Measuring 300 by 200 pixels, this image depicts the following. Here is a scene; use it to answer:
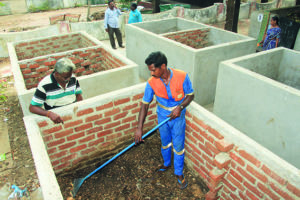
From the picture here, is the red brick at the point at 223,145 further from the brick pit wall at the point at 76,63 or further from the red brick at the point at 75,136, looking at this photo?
the brick pit wall at the point at 76,63

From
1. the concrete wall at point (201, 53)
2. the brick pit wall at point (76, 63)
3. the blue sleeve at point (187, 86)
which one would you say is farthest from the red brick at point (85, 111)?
the concrete wall at point (201, 53)

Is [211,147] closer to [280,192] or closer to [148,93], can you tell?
[280,192]

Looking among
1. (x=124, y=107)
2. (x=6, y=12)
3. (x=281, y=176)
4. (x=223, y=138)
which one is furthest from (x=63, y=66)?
(x=6, y=12)

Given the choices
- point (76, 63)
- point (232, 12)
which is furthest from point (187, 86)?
point (232, 12)

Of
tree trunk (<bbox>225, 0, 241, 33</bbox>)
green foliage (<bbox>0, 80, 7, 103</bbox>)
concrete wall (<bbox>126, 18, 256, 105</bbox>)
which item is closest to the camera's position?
concrete wall (<bbox>126, 18, 256, 105</bbox>)

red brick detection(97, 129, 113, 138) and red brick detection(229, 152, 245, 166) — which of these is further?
red brick detection(97, 129, 113, 138)

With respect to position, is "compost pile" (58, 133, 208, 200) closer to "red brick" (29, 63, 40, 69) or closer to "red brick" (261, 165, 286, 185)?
"red brick" (261, 165, 286, 185)

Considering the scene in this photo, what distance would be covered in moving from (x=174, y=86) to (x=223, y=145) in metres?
0.91

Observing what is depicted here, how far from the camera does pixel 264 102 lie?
3.79 m

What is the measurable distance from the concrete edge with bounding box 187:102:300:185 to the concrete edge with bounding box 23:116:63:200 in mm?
1824

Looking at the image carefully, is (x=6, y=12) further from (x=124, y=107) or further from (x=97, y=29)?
(x=124, y=107)

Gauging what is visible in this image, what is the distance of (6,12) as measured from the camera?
1991 centimetres

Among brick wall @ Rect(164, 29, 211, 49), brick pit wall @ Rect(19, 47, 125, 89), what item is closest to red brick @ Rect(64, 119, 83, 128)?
brick pit wall @ Rect(19, 47, 125, 89)

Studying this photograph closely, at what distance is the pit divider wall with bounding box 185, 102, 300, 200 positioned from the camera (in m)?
2.24
